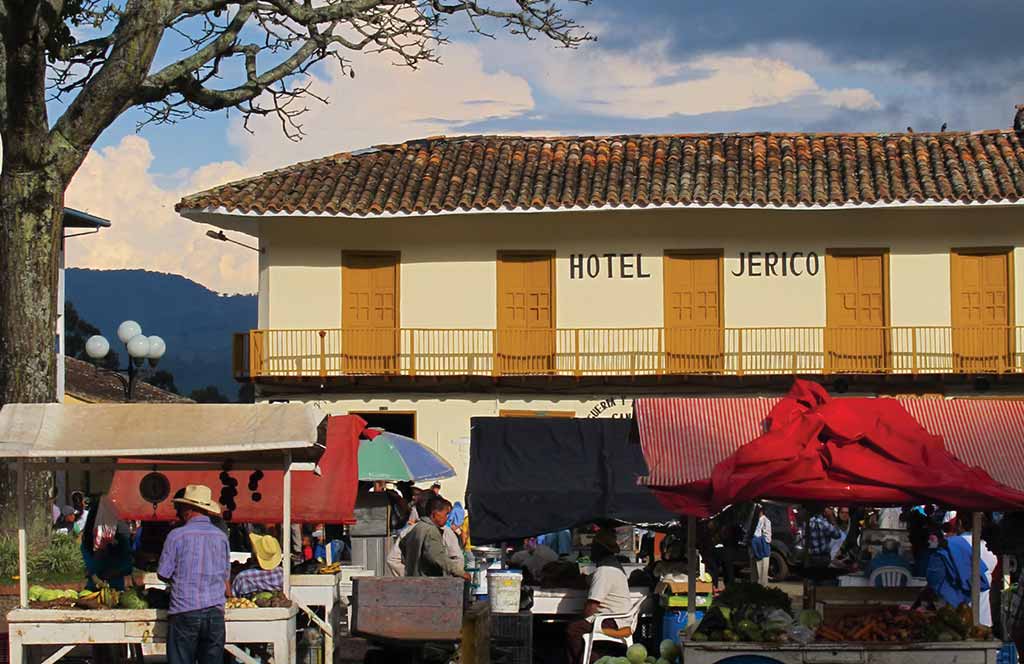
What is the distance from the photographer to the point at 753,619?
37.9ft

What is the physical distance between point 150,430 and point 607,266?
19.6 m

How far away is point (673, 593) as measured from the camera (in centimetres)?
1561

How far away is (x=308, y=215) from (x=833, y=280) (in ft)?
31.0

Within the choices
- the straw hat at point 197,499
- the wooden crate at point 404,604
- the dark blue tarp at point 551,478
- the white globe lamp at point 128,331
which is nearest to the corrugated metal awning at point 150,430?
the straw hat at point 197,499

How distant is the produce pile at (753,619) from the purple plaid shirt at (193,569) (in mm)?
3280

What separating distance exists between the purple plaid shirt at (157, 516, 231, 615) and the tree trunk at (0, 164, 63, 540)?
426 cm

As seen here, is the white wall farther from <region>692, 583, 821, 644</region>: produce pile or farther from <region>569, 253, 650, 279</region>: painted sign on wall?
<region>692, 583, 821, 644</region>: produce pile

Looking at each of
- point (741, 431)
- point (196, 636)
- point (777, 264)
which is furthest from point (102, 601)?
point (777, 264)

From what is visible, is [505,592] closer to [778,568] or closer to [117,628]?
[117,628]

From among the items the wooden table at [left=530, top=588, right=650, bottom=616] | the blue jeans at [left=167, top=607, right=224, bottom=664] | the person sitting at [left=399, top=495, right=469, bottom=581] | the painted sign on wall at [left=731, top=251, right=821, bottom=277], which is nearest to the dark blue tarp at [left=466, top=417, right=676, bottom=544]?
the wooden table at [left=530, top=588, right=650, bottom=616]

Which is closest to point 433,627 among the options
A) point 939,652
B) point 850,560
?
point 939,652

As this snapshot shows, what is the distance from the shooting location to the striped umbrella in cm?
1891

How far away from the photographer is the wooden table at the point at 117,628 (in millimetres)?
12109

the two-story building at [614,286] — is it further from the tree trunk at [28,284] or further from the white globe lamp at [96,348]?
the tree trunk at [28,284]
